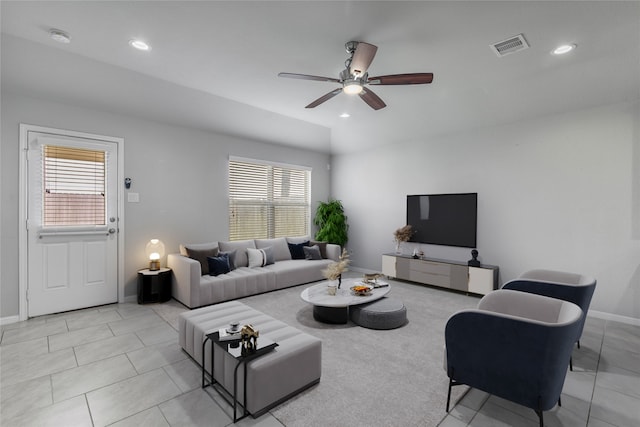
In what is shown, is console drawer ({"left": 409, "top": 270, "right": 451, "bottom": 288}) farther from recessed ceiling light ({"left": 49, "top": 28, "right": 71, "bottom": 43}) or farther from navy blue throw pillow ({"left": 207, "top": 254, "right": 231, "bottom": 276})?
recessed ceiling light ({"left": 49, "top": 28, "right": 71, "bottom": 43})

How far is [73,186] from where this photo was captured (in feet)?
13.4

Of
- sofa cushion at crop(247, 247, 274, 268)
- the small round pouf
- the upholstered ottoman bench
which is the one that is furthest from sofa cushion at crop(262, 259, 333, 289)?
the upholstered ottoman bench

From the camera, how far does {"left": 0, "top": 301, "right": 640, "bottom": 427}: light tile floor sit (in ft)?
6.66

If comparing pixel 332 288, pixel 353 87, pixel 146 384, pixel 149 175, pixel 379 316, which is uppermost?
pixel 353 87

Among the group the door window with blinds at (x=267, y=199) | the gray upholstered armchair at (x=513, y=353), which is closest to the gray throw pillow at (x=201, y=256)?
the door window with blinds at (x=267, y=199)

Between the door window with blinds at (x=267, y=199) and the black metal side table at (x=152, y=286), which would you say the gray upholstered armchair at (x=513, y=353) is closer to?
the black metal side table at (x=152, y=286)

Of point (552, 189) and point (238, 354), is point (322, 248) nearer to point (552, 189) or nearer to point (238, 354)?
point (552, 189)

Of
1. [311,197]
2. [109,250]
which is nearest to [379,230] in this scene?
[311,197]

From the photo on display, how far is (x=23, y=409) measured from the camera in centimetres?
209

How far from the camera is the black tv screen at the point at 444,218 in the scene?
17.2 ft

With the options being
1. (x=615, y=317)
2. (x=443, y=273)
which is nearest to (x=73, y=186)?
(x=443, y=273)

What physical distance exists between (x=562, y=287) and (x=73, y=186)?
230 inches

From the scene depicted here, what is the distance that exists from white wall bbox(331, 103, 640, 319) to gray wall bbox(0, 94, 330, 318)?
11.8 feet

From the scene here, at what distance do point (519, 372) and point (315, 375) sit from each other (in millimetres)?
1417
